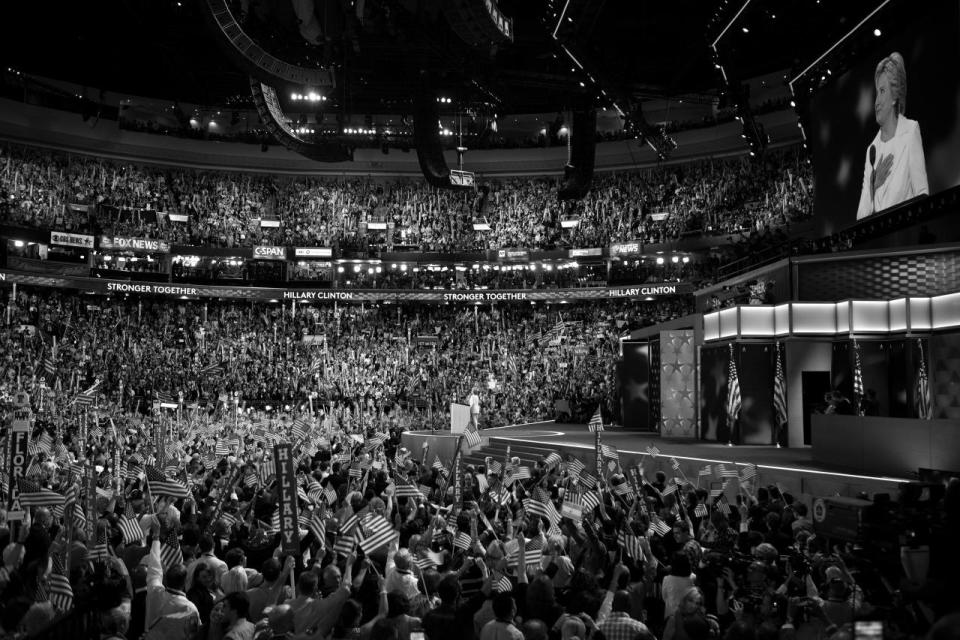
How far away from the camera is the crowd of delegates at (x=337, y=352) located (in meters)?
37.9

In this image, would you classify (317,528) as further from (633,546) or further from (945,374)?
(945,374)

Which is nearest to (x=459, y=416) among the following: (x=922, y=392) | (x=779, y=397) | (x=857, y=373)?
(x=779, y=397)

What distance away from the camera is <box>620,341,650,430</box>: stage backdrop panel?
31.1 m

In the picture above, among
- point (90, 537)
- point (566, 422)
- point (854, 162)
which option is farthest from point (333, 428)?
point (90, 537)

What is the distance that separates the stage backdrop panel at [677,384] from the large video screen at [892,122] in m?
5.61

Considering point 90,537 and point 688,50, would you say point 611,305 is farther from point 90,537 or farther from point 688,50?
point 90,537

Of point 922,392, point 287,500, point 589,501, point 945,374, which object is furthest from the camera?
point 922,392

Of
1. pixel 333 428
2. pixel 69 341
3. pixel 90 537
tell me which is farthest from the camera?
pixel 69 341

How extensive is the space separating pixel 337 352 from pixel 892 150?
3000cm

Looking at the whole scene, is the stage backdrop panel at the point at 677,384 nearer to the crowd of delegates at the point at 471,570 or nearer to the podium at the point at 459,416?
the podium at the point at 459,416

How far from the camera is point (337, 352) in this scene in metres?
43.8

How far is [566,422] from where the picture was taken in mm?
36562

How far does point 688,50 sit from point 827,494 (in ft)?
75.8

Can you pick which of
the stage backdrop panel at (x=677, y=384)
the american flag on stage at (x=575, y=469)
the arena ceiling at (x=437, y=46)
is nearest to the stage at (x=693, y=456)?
the stage backdrop panel at (x=677, y=384)
